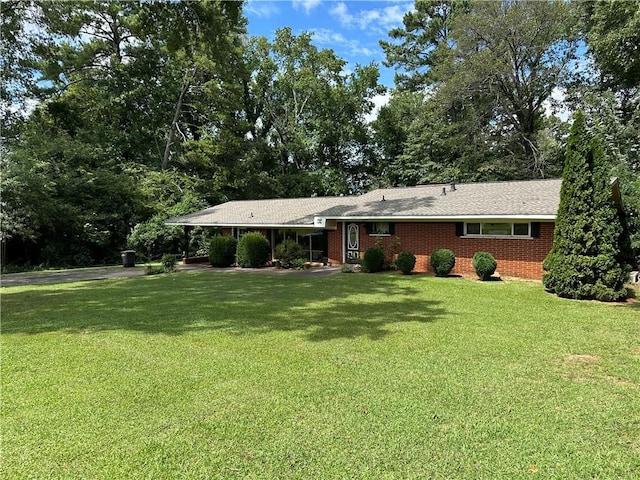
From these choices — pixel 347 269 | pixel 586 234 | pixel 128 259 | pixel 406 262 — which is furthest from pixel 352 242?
pixel 128 259

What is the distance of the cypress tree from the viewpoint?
32.1 ft

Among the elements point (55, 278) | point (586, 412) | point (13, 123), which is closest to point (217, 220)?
point (55, 278)

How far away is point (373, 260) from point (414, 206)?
2.86m

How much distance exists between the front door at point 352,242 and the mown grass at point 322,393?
857 centimetres

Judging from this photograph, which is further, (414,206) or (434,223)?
(414,206)

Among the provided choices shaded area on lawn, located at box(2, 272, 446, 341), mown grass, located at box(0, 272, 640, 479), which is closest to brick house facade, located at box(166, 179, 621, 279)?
shaded area on lawn, located at box(2, 272, 446, 341)

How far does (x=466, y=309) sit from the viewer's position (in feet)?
28.8

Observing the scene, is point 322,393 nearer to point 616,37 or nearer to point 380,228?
A: point 380,228

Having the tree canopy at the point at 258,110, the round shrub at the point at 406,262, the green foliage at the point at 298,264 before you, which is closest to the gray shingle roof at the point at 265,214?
the green foliage at the point at 298,264

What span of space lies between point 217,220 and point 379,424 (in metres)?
18.3

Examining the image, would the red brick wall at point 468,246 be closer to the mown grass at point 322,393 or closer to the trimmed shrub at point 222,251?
the mown grass at point 322,393

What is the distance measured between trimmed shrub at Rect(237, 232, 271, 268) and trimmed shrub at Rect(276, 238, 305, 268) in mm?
749

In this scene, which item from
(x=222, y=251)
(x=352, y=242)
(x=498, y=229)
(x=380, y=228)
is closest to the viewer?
(x=498, y=229)

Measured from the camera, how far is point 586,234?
10094 mm
